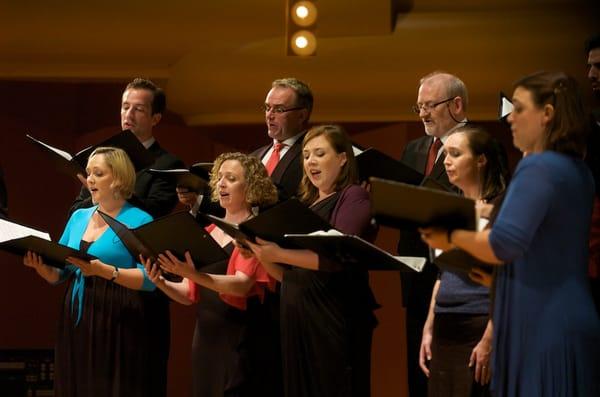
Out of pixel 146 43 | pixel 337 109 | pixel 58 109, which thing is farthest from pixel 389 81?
pixel 58 109

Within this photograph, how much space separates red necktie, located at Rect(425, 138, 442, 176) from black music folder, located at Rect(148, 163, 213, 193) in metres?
0.85

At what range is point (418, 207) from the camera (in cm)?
238

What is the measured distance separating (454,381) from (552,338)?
2.60 ft

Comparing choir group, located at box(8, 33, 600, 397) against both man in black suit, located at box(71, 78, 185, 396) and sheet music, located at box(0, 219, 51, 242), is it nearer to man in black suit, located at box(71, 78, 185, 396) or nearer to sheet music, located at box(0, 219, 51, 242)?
man in black suit, located at box(71, 78, 185, 396)

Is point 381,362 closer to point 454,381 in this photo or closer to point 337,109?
point 337,109

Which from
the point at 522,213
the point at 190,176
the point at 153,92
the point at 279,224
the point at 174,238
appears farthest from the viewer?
the point at 153,92

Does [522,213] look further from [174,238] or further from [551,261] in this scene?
[174,238]

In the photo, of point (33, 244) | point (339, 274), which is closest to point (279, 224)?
point (339, 274)

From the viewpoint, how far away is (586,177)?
2496 millimetres

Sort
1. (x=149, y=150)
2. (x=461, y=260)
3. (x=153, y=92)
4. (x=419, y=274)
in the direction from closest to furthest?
(x=461, y=260) < (x=419, y=274) < (x=149, y=150) < (x=153, y=92)

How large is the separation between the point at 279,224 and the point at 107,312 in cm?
110

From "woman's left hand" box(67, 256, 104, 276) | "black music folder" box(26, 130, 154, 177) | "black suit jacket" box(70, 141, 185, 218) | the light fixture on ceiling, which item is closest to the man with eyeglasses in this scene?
"black suit jacket" box(70, 141, 185, 218)

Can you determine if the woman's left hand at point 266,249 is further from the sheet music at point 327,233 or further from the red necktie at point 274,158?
the red necktie at point 274,158

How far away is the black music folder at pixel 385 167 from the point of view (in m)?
3.57
